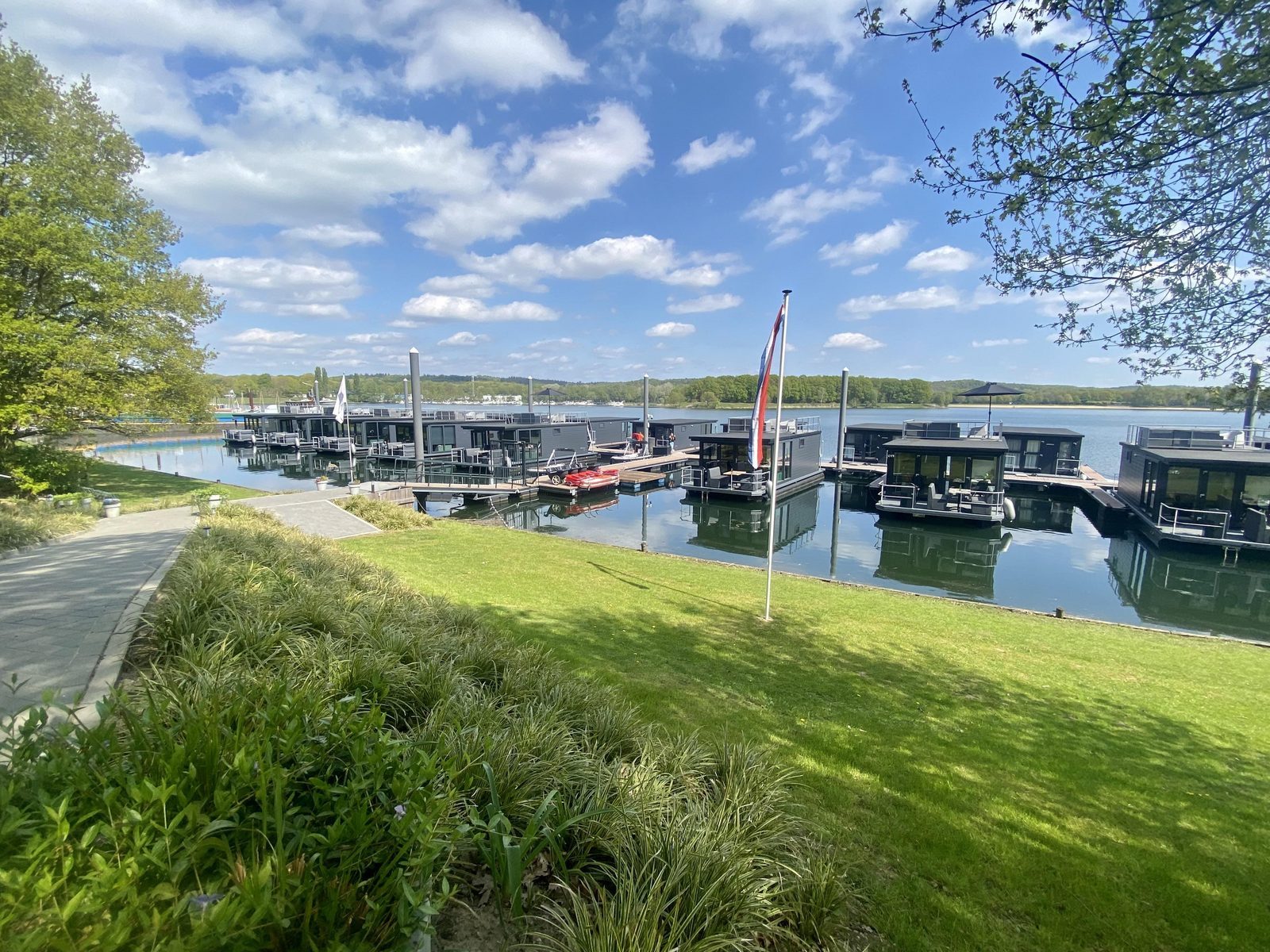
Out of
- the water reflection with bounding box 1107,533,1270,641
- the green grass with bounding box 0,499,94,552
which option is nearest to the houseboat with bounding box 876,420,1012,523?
the water reflection with bounding box 1107,533,1270,641

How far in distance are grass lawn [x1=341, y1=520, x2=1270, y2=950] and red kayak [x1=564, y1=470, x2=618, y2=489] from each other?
48.2ft

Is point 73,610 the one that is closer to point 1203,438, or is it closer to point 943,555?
point 943,555

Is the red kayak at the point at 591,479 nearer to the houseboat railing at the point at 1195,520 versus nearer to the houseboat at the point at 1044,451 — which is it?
the houseboat at the point at 1044,451

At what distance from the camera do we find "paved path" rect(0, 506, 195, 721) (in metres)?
3.03

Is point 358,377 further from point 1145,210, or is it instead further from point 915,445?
point 1145,210

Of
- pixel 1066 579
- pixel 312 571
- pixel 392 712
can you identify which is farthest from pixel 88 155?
pixel 1066 579

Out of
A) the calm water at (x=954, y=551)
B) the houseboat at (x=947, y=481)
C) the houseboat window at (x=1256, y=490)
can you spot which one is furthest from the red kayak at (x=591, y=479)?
the houseboat window at (x=1256, y=490)

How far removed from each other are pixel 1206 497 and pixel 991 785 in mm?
19773

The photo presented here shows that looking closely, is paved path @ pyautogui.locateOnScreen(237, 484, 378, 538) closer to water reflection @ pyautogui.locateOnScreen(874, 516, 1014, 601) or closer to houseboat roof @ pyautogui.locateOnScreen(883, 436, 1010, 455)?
water reflection @ pyautogui.locateOnScreen(874, 516, 1014, 601)

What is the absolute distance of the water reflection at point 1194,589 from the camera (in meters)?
11.0

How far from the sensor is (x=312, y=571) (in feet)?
18.5

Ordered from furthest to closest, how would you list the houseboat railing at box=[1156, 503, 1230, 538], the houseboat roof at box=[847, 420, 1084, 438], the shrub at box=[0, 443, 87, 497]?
the houseboat roof at box=[847, 420, 1084, 438], the houseboat railing at box=[1156, 503, 1230, 538], the shrub at box=[0, 443, 87, 497]

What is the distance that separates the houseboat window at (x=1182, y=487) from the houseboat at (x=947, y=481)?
4.13 metres

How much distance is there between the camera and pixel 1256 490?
51.9ft
